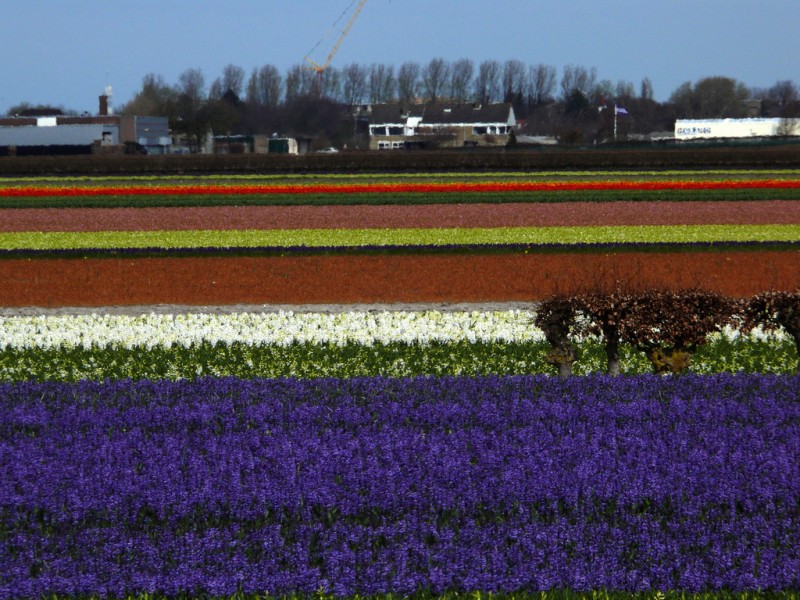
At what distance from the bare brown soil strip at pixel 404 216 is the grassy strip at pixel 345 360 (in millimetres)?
15871

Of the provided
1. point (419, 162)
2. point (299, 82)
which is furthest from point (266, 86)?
point (419, 162)

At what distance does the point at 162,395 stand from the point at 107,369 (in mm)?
3149

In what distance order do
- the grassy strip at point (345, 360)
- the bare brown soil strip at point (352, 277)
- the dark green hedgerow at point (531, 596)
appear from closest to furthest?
the dark green hedgerow at point (531, 596)
the grassy strip at point (345, 360)
the bare brown soil strip at point (352, 277)

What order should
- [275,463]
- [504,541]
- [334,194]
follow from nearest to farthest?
[504,541], [275,463], [334,194]

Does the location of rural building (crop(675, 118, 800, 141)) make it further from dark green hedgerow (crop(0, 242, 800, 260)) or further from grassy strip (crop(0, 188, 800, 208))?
dark green hedgerow (crop(0, 242, 800, 260))

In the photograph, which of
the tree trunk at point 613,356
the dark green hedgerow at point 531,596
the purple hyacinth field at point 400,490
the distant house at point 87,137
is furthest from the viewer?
the distant house at point 87,137

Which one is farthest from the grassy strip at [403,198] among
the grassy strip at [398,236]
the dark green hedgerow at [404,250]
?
the dark green hedgerow at [404,250]

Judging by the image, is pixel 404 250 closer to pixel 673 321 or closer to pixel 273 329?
pixel 273 329

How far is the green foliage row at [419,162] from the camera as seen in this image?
182 feet

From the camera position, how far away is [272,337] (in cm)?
1523

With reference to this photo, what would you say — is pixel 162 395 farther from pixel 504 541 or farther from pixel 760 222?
pixel 760 222

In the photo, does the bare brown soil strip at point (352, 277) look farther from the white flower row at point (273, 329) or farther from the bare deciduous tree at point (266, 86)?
the bare deciduous tree at point (266, 86)

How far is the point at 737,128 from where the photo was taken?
95.8 metres

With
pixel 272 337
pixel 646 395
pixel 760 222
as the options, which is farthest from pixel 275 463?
pixel 760 222
